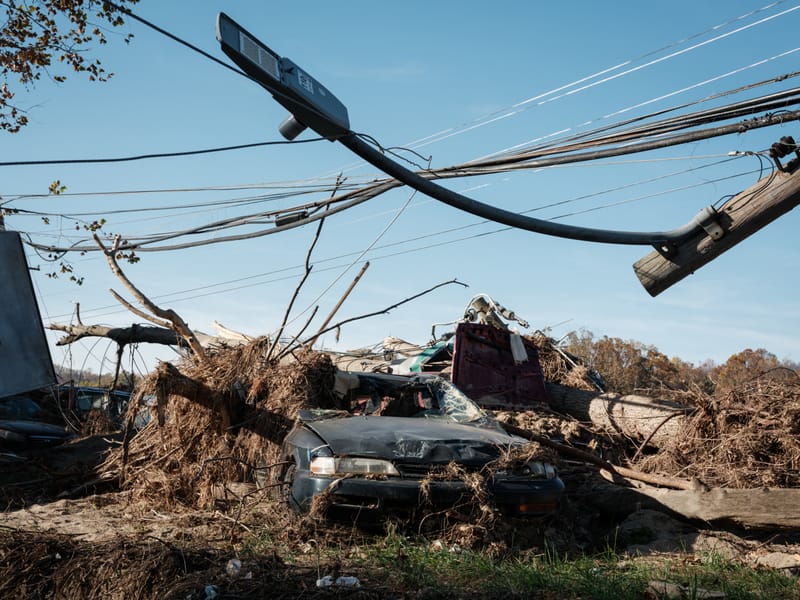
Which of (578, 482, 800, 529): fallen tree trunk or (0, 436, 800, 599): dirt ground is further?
(578, 482, 800, 529): fallen tree trunk

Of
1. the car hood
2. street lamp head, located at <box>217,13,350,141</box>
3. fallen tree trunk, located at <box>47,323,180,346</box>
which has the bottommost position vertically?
the car hood

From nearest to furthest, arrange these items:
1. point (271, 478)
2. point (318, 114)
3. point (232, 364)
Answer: point (318, 114), point (271, 478), point (232, 364)

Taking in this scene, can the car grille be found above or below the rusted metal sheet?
below

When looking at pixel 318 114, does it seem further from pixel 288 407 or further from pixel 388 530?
pixel 288 407

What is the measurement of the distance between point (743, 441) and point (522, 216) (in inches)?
156

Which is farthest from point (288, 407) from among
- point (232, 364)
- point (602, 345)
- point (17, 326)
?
point (602, 345)

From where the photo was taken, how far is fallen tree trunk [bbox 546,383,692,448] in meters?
10.2

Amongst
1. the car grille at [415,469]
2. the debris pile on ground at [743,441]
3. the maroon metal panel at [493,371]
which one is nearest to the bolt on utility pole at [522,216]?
the debris pile on ground at [743,441]

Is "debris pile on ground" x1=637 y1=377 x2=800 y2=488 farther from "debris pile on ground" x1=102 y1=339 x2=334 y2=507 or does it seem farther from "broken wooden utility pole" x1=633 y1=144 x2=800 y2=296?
"debris pile on ground" x1=102 y1=339 x2=334 y2=507

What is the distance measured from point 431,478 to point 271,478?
2422 mm

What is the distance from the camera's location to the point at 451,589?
182 inches

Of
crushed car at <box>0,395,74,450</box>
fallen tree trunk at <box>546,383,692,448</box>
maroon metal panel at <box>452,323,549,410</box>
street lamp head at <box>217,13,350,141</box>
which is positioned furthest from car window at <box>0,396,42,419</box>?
street lamp head at <box>217,13,350,141</box>

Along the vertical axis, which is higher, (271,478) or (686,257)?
(686,257)

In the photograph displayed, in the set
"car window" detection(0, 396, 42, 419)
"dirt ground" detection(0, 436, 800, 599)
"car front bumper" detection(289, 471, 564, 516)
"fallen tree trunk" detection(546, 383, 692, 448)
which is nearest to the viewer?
"dirt ground" detection(0, 436, 800, 599)
